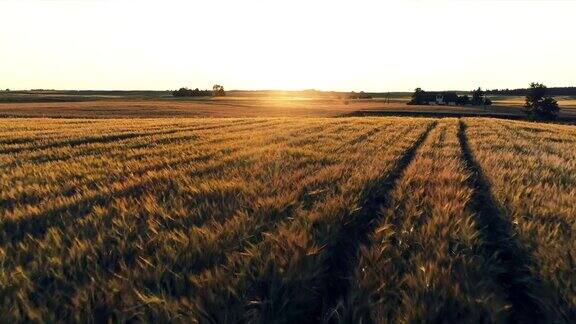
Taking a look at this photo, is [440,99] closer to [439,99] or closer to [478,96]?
[439,99]

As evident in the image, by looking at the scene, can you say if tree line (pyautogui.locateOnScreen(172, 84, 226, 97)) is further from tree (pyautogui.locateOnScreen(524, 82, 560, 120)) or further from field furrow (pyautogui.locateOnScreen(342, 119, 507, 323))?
field furrow (pyautogui.locateOnScreen(342, 119, 507, 323))

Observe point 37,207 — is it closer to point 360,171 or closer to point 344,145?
point 360,171

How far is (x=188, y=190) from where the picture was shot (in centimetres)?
653

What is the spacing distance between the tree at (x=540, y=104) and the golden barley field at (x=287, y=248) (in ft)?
251

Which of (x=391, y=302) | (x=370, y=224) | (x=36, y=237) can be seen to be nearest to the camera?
(x=391, y=302)

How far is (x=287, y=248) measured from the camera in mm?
3857

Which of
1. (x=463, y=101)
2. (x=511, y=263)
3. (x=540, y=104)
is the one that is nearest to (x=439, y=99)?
(x=463, y=101)

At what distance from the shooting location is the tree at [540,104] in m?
73.0

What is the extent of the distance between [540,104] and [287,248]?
84.2 metres

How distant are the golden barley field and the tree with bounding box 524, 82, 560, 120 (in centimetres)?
7647

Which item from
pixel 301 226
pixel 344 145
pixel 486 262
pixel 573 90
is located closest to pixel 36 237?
pixel 301 226

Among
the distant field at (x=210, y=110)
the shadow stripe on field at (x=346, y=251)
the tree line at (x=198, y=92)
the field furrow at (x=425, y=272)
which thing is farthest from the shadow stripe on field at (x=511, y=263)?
the tree line at (x=198, y=92)

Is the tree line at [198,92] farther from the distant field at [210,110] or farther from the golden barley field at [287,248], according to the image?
the golden barley field at [287,248]

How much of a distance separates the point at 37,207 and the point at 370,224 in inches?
175
